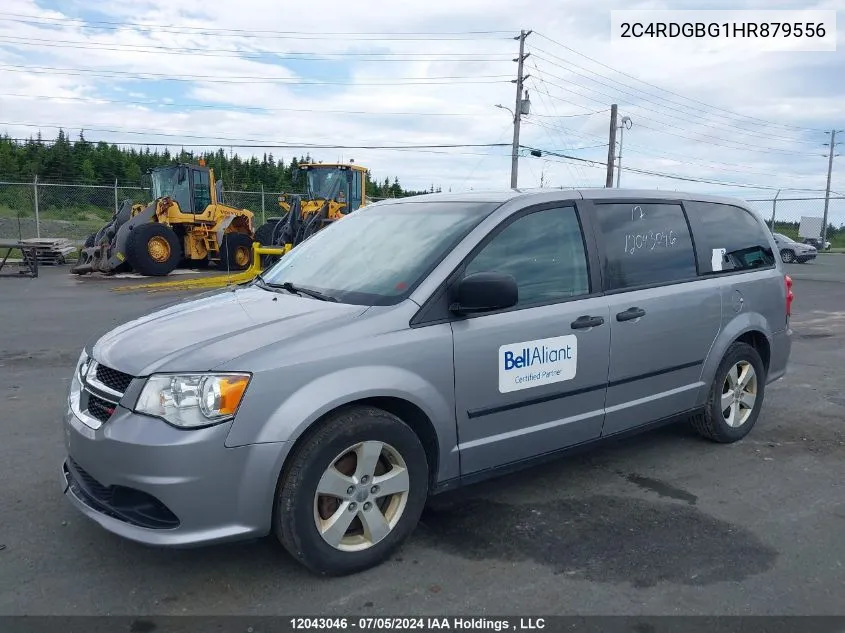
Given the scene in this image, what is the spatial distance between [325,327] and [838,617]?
2.42 metres

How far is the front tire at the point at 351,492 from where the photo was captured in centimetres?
294

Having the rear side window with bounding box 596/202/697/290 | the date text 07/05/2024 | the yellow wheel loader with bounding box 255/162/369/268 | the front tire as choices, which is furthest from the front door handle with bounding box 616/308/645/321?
the yellow wheel loader with bounding box 255/162/369/268

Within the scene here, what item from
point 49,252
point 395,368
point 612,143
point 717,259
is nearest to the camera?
point 395,368

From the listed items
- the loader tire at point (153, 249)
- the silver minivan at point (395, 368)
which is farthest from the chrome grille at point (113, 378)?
the loader tire at point (153, 249)

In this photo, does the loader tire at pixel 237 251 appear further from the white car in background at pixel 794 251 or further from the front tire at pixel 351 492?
the white car in background at pixel 794 251

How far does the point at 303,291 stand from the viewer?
3760mm

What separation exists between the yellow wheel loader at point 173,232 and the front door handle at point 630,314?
50.8ft

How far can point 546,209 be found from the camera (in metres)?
3.94

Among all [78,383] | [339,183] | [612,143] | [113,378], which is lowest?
[78,383]

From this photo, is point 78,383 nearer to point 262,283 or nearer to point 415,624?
point 262,283

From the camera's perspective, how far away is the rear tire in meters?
4.83

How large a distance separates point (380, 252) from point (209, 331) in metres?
1.07

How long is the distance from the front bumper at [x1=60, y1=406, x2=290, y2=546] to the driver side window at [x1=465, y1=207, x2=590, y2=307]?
145 cm

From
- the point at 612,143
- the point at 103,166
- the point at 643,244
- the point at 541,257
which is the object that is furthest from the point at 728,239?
the point at 103,166
